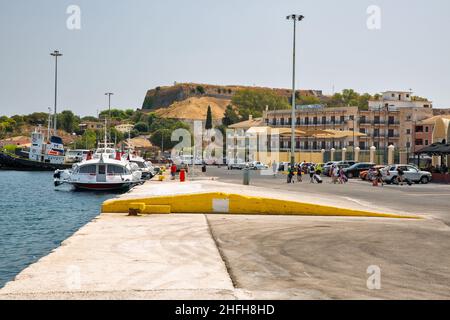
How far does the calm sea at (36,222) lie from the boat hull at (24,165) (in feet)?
190

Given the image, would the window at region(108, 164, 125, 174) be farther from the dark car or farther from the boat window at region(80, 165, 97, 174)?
the dark car

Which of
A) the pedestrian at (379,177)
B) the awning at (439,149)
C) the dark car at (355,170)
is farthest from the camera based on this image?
the dark car at (355,170)

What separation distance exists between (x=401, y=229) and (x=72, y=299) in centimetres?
1155

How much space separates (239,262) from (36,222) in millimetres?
17874

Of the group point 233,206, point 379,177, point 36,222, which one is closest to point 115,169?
point 379,177

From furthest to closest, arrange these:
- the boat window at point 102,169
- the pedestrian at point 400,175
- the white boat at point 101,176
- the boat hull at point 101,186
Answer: the boat window at point 102,169 < the white boat at point 101,176 < the boat hull at point 101,186 < the pedestrian at point 400,175

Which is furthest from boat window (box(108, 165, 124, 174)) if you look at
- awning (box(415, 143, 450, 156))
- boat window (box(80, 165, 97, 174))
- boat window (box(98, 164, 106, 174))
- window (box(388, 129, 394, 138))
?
window (box(388, 129, 394, 138))

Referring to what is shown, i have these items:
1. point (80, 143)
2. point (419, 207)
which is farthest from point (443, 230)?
point (80, 143)

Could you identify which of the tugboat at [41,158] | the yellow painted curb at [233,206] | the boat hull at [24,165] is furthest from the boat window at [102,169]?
the tugboat at [41,158]

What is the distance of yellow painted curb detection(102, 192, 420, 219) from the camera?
2128 centimetres

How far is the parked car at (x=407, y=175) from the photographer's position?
4725cm

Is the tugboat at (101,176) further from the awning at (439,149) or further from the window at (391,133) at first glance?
the window at (391,133)

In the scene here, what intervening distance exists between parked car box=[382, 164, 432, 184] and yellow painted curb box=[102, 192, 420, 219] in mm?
26678

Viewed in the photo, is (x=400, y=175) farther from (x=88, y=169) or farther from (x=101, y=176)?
(x=88, y=169)
